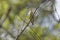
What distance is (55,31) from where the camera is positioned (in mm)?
2498

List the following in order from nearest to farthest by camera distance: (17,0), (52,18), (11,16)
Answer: (52,18), (11,16), (17,0)

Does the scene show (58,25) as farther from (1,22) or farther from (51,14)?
(1,22)

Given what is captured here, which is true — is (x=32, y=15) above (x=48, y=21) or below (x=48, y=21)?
below

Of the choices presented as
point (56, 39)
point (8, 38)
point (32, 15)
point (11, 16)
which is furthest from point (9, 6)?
point (32, 15)

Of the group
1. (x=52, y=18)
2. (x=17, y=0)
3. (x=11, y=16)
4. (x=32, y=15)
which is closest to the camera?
(x=32, y=15)

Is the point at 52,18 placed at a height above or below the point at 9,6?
below

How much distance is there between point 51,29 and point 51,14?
286 millimetres

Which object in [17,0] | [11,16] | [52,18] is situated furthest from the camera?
[17,0]

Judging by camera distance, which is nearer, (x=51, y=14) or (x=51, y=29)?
(x=51, y=14)

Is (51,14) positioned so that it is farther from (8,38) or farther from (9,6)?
(9,6)

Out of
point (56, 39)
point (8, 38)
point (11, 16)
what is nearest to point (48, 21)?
point (56, 39)

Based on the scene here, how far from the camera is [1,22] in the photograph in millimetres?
2471

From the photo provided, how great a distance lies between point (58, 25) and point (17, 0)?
0.75m

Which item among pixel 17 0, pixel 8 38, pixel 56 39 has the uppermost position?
pixel 17 0
